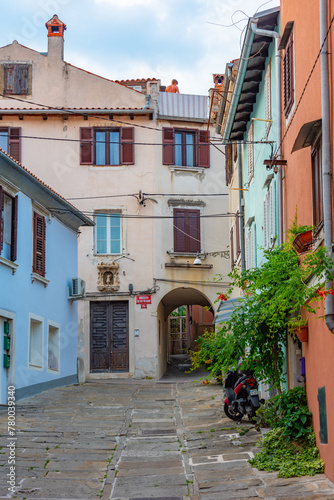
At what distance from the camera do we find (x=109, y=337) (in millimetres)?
28328

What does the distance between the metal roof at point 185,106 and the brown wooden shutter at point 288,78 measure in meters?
16.0

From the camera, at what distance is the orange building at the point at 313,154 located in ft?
30.2

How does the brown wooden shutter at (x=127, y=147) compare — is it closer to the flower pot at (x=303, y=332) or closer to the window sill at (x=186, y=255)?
the window sill at (x=186, y=255)

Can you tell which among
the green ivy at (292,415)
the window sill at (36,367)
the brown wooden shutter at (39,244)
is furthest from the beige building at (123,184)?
the green ivy at (292,415)

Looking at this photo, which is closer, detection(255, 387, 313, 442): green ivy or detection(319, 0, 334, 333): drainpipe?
detection(319, 0, 334, 333): drainpipe

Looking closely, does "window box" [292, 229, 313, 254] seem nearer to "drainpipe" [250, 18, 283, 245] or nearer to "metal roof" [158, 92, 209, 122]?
"drainpipe" [250, 18, 283, 245]

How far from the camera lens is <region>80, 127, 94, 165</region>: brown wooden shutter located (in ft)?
95.2

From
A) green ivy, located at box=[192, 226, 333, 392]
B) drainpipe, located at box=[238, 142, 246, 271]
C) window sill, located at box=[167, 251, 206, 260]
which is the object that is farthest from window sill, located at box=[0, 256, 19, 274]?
window sill, located at box=[167, 251, 206, 260]

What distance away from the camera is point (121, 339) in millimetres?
28297

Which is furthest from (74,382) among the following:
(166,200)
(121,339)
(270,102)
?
(270,102)

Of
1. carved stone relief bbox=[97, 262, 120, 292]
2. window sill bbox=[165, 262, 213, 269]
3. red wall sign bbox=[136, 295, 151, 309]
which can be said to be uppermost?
window sill bbox=[165, 262, 213, 269]

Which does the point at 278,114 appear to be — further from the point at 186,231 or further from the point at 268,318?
the point at 186,231

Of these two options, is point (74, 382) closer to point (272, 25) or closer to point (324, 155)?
point (272, 25)

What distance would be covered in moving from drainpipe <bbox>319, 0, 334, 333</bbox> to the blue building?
334 inches
